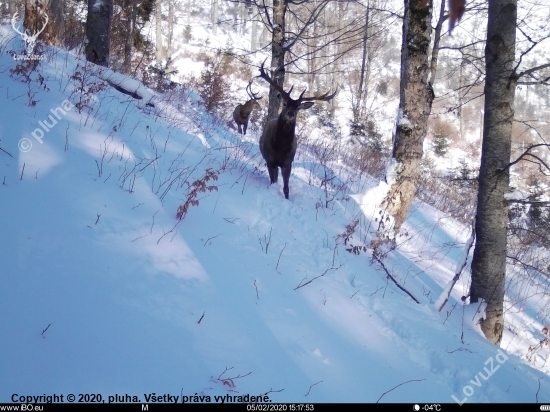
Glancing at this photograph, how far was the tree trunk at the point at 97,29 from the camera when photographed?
8.63 meters

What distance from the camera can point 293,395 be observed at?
7.02 feet

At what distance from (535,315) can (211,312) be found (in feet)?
18.0

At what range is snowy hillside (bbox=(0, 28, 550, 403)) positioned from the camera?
6.63 ft

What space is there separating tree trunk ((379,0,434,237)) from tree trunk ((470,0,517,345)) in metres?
1.23

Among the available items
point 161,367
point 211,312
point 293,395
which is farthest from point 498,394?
point 161,367

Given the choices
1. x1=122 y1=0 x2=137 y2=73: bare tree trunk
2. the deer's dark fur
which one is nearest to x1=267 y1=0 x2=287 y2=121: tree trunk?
the deer's dark fur

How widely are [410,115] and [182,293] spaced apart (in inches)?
178

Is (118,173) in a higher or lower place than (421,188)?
higher

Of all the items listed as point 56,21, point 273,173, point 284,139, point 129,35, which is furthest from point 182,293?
point 129,35

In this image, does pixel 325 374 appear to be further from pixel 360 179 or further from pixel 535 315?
pixel 360 179

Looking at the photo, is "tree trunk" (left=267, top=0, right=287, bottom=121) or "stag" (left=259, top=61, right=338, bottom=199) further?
"tree trunk" (left=267, top=0, right=287, bottom=121)

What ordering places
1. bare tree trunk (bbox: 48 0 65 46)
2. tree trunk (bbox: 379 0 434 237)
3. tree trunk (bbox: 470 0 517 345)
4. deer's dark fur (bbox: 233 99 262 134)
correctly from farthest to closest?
deer's dark fur (bbox: 233 99 262 134)
bare tree trunk (bbox: 48 0 65 46)
tree trunk (bbox: 379 0 434 237)
tree trunk (bbox: 470 0 517 345)

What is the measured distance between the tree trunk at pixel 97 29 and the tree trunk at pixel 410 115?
20.4 feet

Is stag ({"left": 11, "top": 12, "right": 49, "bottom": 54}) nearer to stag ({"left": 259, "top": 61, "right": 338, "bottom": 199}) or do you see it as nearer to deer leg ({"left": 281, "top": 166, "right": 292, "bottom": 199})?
stag ({"left": 259, "top": 61, "right": 338, "bottom": 199})
